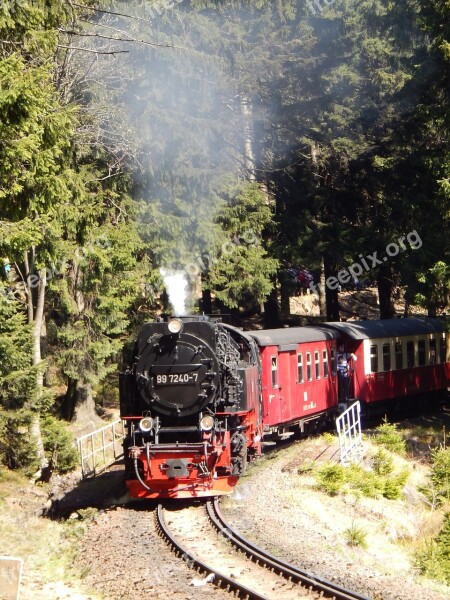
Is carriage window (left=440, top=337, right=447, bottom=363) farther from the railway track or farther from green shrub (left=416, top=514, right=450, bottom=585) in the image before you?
the railway track

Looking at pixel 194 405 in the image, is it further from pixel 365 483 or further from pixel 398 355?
pixel 398 355

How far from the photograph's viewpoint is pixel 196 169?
27.1 meters

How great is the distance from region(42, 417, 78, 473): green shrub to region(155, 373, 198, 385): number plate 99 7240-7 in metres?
6.50

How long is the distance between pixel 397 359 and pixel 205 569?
1566 centimetres

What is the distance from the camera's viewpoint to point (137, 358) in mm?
14594

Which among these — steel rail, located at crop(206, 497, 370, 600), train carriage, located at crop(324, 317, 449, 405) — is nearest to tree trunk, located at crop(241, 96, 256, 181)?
train carriage, located at crop(324, 317, 449, 405)

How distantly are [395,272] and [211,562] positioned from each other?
23.0 metres

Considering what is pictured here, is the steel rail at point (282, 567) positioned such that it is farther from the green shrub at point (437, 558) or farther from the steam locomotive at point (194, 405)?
the green shrub at point (437, 558)

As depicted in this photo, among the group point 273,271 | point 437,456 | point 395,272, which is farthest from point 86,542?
point 395,272

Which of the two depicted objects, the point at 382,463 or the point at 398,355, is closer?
the point at 382,463

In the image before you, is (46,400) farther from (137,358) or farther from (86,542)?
(86,542)

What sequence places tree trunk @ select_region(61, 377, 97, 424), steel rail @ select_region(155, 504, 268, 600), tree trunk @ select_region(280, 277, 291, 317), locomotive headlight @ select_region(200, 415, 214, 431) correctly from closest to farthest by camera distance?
steel rail @ select_region(155, 504, 268, 600) → locomotive headlight @ select_region(200, 415, 214, 431) → tree trunk @ select_region(61, 377, 97, 424) → tree trunk @ select_region(280, 277, 291, 317)

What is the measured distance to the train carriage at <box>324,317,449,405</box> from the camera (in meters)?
23.2

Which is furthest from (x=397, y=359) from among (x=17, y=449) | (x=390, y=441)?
(x=17, y=449)
